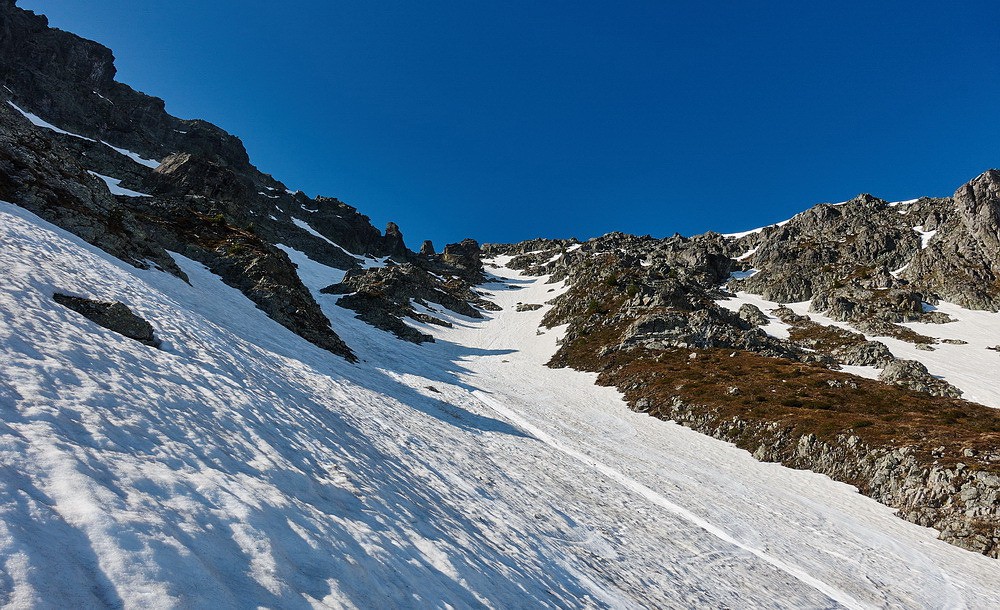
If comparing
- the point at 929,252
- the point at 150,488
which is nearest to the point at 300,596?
the point at 150,488

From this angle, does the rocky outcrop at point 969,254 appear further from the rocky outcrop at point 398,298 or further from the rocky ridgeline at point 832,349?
the rocky outcrop at point 398,298

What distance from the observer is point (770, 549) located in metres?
18.4

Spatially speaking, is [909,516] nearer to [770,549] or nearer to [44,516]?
[770,549]

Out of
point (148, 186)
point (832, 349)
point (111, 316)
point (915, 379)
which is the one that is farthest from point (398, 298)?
point (915, 379)

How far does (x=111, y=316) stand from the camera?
13.3 m

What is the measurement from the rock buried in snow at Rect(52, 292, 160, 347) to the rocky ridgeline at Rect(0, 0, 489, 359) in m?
14.5

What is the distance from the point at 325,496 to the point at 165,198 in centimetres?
8464

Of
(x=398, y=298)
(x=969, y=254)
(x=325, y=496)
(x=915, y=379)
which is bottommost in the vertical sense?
(x=325, y=496)

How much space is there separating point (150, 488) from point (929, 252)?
190 m

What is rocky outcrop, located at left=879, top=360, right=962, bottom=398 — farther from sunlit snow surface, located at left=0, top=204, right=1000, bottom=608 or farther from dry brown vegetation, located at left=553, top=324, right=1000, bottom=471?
sunlit snow surface, located at left=0, top=204, right=1000, bottom=608

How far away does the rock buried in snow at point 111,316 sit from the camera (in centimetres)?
1284

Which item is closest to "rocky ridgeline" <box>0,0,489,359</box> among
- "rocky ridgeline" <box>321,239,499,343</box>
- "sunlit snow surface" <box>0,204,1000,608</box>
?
"rocky ridgeline" <box>321,239,499,343</box>

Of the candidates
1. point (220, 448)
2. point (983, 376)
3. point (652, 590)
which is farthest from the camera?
point (983, 376)

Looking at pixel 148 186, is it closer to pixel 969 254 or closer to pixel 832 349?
pixel 832 349
